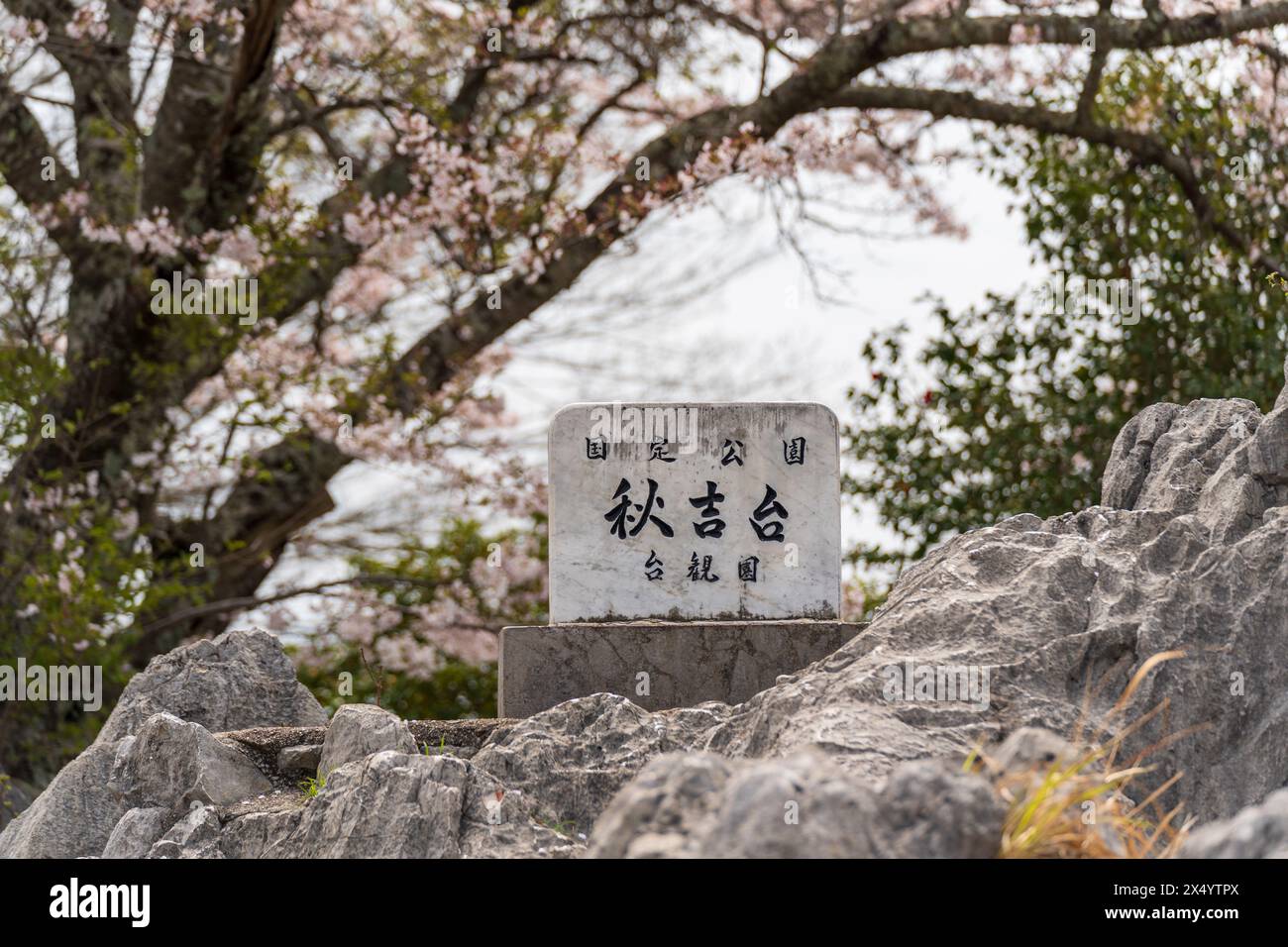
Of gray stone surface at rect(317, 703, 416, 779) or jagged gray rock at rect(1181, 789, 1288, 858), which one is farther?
gray stone surface at rect(317, 703, 416, 779)

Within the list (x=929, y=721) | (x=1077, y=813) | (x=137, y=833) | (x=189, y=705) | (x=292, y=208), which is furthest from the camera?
(x=292, y=208)

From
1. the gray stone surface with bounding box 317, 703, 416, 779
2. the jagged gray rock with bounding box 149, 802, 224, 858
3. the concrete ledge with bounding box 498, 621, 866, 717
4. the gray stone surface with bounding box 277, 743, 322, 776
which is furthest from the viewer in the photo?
the concrete ledge with bounding box 498, 621, 866, 717

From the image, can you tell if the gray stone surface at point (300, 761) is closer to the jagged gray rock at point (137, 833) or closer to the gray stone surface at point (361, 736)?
the gray stone surface at point (361, 736)

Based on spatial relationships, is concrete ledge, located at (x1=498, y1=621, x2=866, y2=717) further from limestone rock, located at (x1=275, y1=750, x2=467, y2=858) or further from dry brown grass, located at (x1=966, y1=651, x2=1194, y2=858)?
dry brown grass, located at (x1=966, y1=651, x2=1194, y2=858)

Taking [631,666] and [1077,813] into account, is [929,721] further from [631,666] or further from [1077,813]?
[631,666]

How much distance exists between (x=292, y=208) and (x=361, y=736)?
4480 millimetres

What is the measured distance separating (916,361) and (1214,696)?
15.4ft

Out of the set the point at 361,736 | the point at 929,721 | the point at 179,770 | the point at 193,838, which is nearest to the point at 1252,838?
the point at 929,721

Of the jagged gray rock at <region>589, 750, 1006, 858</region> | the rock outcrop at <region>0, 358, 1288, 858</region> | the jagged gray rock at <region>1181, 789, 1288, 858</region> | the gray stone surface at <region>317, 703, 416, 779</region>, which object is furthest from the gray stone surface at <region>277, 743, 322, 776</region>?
the jagged gray rock at <region>1181, 789, 1288, 858</region>

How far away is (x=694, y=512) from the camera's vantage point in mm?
5633

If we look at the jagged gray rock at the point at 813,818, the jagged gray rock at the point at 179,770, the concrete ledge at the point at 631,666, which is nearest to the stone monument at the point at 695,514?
the concrete ledge at the point at 631,666

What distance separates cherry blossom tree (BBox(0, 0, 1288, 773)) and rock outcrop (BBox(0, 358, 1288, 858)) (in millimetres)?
3013

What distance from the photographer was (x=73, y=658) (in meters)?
6.94

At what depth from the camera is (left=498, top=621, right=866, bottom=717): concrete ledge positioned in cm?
530
